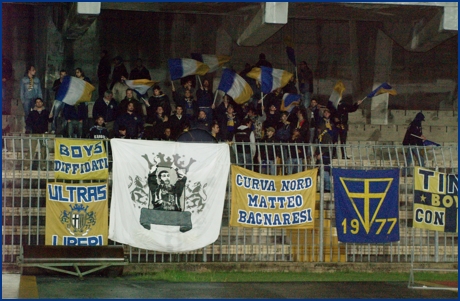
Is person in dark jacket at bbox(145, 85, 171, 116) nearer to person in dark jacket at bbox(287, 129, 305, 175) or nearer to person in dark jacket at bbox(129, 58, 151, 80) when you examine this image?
person in dark jacket at bbox(129, 58, 151, 80)

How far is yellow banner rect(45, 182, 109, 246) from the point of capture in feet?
50.5

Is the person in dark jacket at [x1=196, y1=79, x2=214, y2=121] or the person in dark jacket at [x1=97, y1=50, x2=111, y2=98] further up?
the person in dark jacket at [x1=97, y1=50, x2=111, y2=98]

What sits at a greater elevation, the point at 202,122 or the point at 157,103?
the point at 157,103

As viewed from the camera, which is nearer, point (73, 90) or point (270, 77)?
point (73, 90)

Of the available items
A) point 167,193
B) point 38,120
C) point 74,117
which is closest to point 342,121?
point 74,117

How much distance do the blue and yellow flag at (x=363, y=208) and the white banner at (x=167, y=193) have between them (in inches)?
81.0

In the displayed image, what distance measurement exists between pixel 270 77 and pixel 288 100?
0.75 metres

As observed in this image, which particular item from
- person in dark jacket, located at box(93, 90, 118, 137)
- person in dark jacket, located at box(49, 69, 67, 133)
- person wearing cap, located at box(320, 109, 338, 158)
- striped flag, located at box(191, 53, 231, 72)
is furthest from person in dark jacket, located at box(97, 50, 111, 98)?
person wearing cap, located at box(320, 109, 338, 158)

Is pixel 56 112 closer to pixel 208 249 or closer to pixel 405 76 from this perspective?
pixel 208 249

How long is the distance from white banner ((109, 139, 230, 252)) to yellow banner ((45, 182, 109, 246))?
19 centimetres

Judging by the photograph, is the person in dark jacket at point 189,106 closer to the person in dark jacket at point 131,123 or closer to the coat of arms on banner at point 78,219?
the person in dark jacket at point 131,123

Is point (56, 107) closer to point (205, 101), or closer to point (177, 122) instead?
point (177, 122)

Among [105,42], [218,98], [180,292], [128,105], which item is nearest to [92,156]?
[180,292]

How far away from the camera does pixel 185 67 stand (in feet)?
75.9
